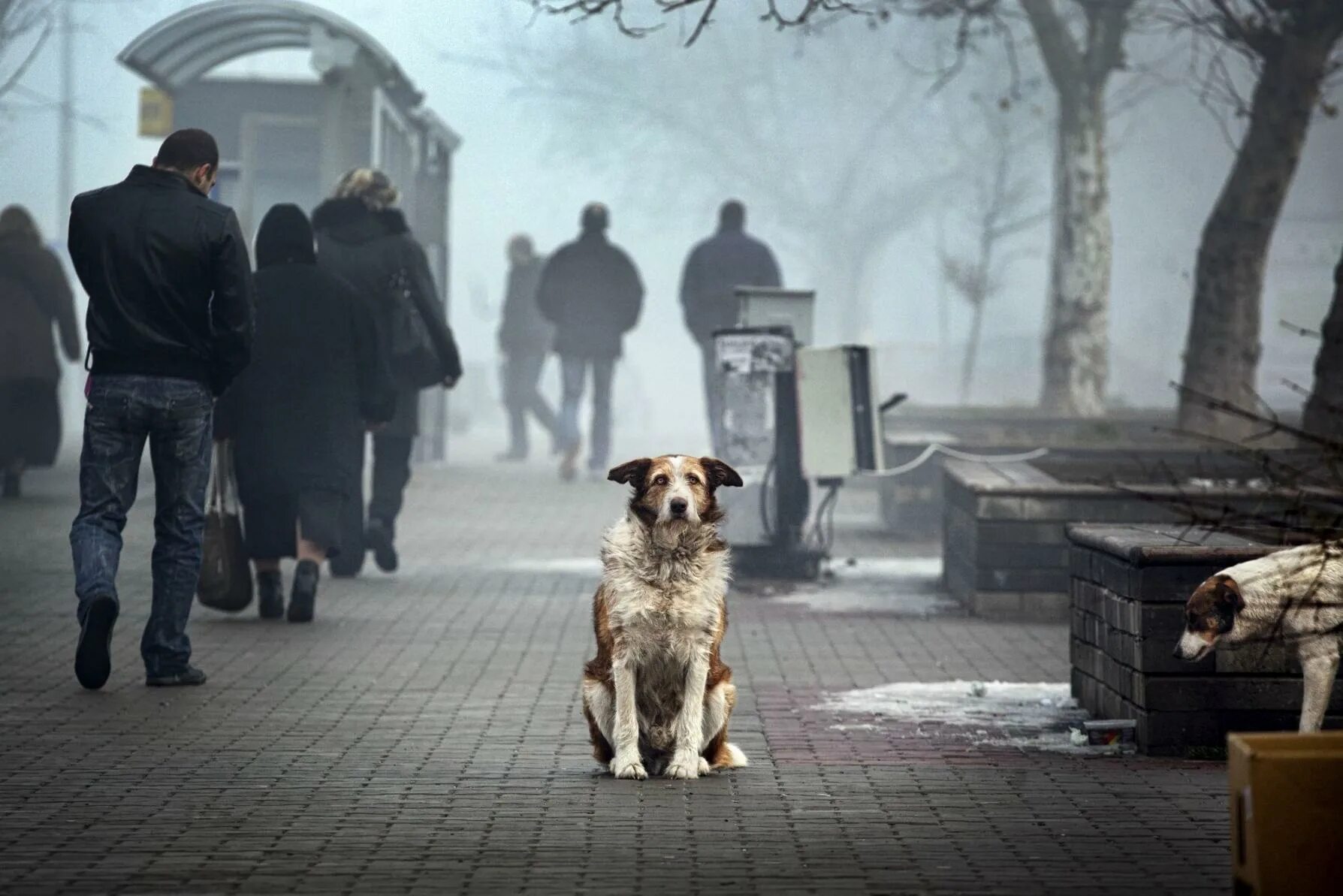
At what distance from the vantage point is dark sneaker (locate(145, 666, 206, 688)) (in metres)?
9.55

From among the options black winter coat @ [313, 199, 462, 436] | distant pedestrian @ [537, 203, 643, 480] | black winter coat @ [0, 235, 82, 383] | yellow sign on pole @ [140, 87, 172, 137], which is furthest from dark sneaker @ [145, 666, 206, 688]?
distant pedestrian @ [537, 203, 643, 480]

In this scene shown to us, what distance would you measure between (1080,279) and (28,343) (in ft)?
36.3

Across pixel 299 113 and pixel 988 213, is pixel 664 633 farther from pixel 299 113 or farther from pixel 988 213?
pixel 988 213

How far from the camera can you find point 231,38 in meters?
20.3

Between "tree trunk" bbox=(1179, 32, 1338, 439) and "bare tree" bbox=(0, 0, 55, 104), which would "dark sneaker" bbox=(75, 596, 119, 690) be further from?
"bare tree" bbox=(0, 0, 55, 104)

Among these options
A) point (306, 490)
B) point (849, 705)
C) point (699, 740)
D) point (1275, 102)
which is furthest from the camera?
point (1275, 102)

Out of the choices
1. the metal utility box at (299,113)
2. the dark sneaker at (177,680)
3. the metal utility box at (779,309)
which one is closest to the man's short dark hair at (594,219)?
the metal utility box at (299,113)

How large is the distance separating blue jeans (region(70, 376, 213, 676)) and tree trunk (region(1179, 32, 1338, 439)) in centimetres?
861

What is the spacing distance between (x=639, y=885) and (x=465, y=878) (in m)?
0.44

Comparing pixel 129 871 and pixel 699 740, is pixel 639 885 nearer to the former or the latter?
pixel 129 871

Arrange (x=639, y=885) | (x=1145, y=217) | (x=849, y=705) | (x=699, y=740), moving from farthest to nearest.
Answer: (x=1145, y=217) → (x=849, y=705) → (x=699, y=740) → (x=639, y=885)

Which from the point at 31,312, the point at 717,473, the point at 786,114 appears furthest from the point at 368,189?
the point at 786,114

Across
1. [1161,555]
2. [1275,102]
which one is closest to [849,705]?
[1161,555]

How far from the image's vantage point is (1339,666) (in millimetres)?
7719
